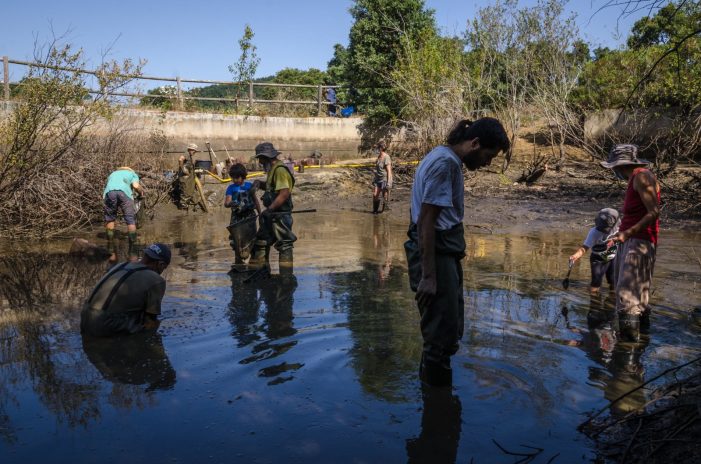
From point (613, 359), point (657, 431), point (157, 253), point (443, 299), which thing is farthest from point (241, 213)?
point (657, 431)

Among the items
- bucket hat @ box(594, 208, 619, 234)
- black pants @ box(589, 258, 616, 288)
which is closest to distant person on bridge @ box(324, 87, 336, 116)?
black pants @ box(589, 258, 616, 288)

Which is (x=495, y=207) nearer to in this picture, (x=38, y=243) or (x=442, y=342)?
(x=38, y=243)

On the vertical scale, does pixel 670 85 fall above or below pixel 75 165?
above

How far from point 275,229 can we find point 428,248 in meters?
5.16

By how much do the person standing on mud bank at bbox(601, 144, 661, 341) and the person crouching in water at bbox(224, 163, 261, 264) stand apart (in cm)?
517

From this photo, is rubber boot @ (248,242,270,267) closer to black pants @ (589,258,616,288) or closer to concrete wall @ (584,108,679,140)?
black pants @ (589,258,616,288)

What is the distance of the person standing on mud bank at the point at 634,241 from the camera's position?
5.21 m

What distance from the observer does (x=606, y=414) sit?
4191 mm

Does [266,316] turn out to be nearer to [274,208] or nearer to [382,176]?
[274,208]

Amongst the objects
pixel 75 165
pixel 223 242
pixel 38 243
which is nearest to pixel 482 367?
pixel 223 242

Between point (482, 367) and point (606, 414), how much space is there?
1.06 meters

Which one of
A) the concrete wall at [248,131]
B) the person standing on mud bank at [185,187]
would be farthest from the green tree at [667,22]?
the concrete wall at [248,131]

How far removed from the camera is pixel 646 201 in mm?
5133

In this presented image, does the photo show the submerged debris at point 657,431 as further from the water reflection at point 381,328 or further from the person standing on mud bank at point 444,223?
the water reflection at point 381,328
